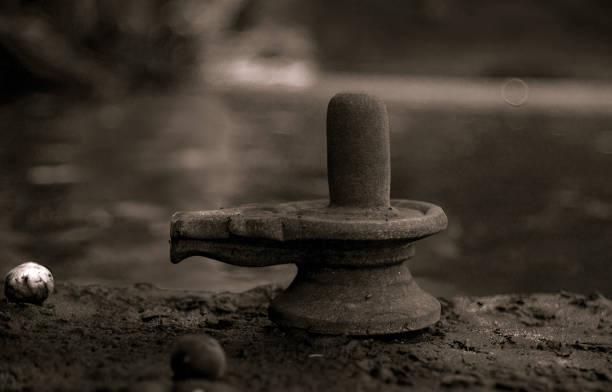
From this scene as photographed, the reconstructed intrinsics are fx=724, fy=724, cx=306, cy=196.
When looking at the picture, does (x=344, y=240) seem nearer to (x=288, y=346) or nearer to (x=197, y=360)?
(x=288, y=346)

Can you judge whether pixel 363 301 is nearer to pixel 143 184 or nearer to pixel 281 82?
pixel 143 184

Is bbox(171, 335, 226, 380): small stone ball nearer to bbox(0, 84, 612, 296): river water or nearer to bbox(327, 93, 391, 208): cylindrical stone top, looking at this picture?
bbox(327, 93, 391, 208): cylindrical stone top

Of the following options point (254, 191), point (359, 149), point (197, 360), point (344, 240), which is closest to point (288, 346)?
point (344, 240)

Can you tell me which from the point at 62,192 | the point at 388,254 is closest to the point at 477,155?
the point at 62,192

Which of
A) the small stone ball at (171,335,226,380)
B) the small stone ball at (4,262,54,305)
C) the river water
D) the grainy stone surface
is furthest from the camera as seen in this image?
the river water

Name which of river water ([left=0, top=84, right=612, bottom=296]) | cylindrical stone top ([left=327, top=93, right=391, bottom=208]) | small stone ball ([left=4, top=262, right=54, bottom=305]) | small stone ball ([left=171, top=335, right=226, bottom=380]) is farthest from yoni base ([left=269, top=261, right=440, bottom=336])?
river water ([left=0, top=84, right=612, bottom=296])

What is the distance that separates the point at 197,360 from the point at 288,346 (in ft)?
2.82

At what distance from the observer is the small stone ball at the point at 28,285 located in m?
4.26

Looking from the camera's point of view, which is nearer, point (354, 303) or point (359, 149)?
point (354, 303)

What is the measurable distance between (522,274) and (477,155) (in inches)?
458

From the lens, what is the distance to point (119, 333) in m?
3.92

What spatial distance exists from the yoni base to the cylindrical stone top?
45 cm

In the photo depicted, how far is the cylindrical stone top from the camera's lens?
13.3 ft

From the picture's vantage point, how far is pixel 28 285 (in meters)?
4.29
